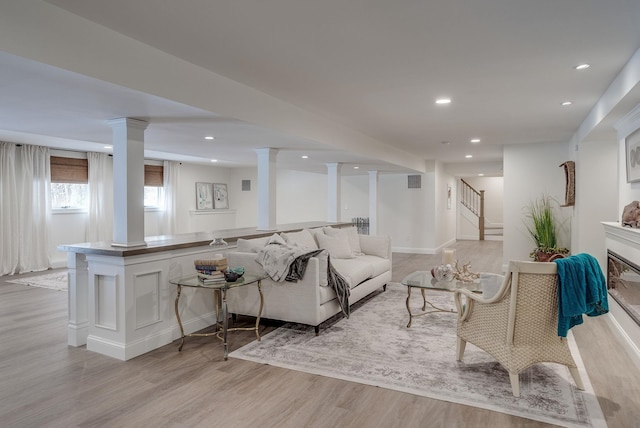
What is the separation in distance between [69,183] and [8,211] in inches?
49.9

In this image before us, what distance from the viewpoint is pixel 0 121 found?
12.1 feet

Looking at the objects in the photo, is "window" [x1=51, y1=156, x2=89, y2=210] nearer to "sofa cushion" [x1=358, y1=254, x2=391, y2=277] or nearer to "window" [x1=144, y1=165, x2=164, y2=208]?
"window" [x1=144, y1=165, x2=164, y2=208]

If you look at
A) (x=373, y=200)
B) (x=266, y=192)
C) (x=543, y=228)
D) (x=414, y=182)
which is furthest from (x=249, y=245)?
(x=414, y=182)

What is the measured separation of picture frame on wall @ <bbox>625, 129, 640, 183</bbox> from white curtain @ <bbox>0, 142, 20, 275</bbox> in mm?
9161

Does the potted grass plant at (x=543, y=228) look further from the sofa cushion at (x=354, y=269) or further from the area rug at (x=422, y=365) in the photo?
the sofa cushion at (x=354, y=269)

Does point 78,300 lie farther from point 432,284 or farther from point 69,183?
point 69,183

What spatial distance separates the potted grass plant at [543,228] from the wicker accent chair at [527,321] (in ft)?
13.7

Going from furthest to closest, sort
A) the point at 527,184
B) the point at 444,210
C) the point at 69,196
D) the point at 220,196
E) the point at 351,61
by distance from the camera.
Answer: the point at 220,196 < the point at 444,210 < the point at 69,196 < the point at 527,184 < the point at 351,61

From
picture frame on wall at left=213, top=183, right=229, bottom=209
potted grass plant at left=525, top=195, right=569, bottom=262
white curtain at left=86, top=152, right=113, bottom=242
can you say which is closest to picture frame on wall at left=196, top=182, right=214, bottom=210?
picture frame on wall at left=213, top=183, right=229, bottom=209

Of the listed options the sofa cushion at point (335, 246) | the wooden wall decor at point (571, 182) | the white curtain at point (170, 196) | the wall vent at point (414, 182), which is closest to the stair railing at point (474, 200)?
the wall vent at point (414, 182)

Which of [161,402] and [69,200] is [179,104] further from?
[69,200]

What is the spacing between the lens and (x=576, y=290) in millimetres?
2555

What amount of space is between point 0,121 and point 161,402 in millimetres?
3002

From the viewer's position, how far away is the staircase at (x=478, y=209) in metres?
13.2
